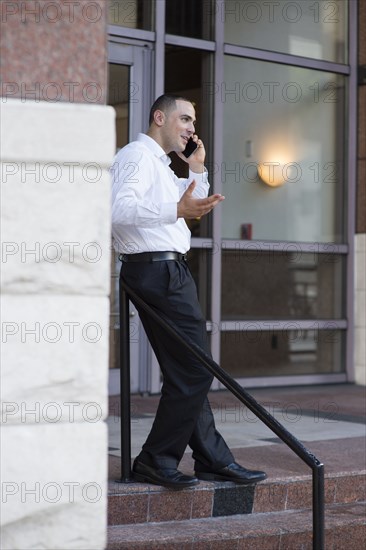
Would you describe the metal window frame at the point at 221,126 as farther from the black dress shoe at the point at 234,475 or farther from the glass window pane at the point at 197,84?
the black dress shoe at the point at 234,475

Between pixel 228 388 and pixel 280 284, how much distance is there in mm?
4294

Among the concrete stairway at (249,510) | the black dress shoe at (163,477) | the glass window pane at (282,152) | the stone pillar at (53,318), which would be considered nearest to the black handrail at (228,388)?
the black dress shoe at (163,477)

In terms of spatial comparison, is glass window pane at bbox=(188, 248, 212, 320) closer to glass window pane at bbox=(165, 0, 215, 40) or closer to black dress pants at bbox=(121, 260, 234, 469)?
glass window pane at bbox=(165, 0, 215, 40)

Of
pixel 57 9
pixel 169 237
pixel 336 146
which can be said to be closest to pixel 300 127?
pixel 336 146

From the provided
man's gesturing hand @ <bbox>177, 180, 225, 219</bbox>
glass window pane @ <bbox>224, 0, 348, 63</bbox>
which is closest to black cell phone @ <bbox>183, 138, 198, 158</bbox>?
man's gesturing hand @ <bbox>177, 180, 225, 219</bbox>

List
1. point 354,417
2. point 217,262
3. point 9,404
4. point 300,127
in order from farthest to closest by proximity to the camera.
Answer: point 300,127, point 217,262, point 354,417, point 9,404

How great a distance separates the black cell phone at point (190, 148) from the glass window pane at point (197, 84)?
3101 millimetres

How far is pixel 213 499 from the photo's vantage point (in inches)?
164

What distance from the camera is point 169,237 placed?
4082mm

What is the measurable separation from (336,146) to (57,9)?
6061mm

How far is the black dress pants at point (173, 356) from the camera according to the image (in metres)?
4.05

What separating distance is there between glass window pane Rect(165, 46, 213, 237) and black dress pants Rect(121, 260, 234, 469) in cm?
338

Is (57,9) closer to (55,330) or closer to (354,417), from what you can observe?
(55,330)

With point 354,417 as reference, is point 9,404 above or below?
above
